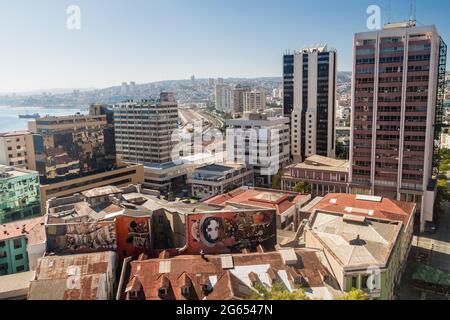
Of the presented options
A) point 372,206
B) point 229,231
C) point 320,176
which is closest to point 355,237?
point 229,231

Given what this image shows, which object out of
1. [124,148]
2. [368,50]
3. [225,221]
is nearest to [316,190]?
[368,50]

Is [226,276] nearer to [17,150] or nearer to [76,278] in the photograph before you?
[76,278]

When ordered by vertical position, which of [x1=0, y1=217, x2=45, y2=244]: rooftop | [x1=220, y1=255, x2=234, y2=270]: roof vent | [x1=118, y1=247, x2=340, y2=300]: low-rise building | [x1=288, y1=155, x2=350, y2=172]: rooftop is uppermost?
[x1=288, y1=155, x2=350, y2=172]: rooftop

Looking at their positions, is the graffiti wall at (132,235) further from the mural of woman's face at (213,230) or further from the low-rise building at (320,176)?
the low-rise building at (320,176)

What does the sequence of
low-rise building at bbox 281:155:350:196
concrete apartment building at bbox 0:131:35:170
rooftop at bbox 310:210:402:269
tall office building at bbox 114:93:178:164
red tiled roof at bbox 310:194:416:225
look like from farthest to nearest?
tall office building at bbox 114:93:178:164, concrete apartment building at bbox 0:131:35:170, low-rise building at bbox 281:155:350:196, red tiled roof at bbox 310:194:416:225, rooftop at bbox 310:210:402:269

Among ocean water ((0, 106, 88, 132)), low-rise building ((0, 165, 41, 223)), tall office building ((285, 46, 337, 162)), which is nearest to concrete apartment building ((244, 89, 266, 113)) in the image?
ocean water ((0, 106, 88, 132))

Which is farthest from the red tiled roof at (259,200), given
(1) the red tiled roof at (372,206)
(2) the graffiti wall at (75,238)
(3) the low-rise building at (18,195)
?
(3) the low-rise building at (18,195)

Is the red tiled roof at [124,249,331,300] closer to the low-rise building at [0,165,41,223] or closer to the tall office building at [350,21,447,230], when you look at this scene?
the tall office building at [350,21,447,230]

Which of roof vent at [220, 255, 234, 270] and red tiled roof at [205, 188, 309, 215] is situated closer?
roof vent at [220, 255, 234, 270]

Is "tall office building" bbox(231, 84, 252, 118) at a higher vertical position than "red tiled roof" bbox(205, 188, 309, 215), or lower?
higher
